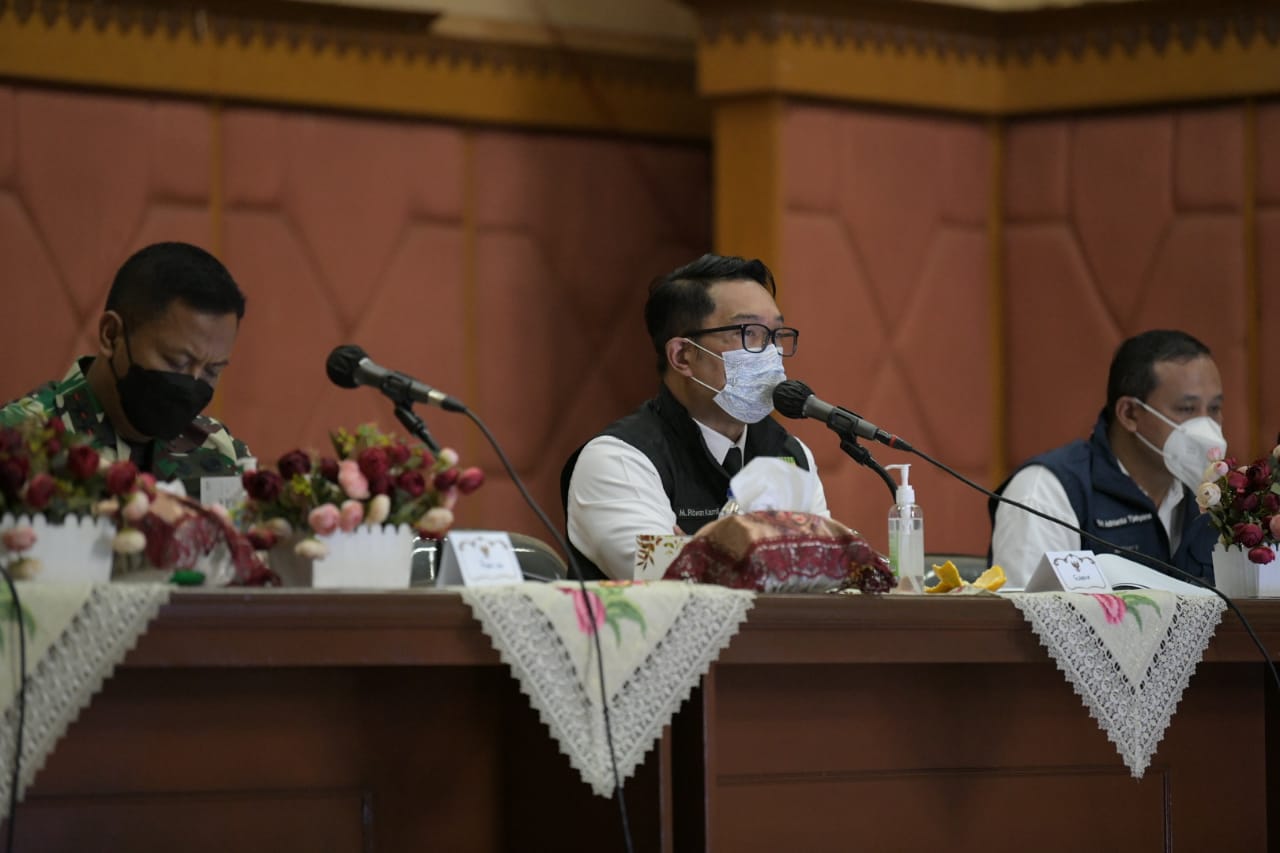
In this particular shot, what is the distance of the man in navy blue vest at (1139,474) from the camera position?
4023mm

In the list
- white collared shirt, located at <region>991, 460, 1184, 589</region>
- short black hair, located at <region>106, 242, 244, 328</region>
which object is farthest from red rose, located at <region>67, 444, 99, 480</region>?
white collared shirt, located at <region>991, 460, 1184, 589</region>

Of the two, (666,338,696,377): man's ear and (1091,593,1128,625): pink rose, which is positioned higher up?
(666,338,696,377): man's ear

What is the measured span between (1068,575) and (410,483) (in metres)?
1.03

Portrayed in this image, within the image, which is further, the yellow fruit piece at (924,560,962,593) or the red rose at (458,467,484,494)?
the yellow fruit piece at (924,560,962,593)

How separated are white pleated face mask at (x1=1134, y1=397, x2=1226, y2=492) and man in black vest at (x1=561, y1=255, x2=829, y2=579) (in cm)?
105

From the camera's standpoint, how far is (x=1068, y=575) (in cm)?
268

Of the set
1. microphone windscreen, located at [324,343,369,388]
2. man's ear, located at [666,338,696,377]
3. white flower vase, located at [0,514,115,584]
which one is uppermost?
man's ear, located at [666,338,696,377]

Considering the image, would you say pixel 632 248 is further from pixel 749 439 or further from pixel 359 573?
pixel 359 573

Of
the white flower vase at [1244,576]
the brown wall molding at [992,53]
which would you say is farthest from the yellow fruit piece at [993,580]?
the brown wall molding at [992,53]

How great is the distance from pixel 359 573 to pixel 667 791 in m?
0.48

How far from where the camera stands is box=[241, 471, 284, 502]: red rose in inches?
89.3

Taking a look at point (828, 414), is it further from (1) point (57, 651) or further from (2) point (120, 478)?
(1) point (57, 651)

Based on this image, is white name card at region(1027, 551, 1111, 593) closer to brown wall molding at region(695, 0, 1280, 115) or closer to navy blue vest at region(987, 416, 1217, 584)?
navy blue vest at region(987, 416, 1217, 584)

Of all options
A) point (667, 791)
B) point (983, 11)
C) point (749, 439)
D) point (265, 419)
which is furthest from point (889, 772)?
point (983, 11)
